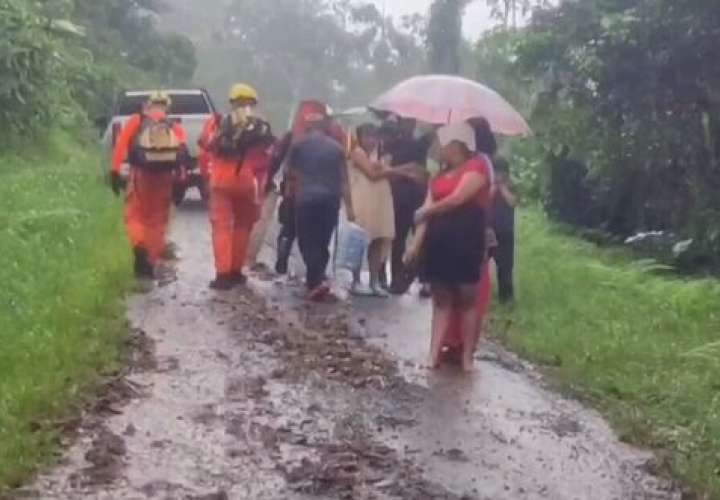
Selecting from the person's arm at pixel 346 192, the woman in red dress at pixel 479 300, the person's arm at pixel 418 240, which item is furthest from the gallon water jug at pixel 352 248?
the person's arm at pixel 418 240

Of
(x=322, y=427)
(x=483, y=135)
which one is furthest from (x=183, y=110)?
(x=322, y=427)

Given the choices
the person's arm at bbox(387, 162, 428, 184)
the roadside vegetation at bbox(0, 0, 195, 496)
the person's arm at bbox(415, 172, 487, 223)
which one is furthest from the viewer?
the person's arm at bbox(387, 162, 428, 184)

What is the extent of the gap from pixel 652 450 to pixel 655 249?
1061 cm

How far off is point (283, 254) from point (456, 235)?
485 centimetres

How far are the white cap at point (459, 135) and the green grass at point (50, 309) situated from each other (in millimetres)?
2552

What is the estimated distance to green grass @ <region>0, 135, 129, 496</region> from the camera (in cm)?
788

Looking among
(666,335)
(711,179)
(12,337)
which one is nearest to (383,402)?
(12,337)

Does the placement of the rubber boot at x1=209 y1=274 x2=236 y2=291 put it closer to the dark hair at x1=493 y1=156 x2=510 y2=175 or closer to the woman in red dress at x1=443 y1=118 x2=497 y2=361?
the dark hair at x1=493 y1=156 x2=510 y2=175

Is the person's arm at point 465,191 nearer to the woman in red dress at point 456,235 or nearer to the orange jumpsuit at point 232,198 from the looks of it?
the woman in red dress at point 456,235

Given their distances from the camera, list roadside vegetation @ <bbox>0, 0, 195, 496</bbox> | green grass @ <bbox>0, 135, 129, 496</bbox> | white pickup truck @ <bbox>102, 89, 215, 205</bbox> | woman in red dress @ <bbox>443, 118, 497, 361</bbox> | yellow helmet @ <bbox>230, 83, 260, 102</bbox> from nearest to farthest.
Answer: green grass @ <bbox>0, 135, 129, 496</bbox> → roadside vegetation @ <bbox>0, 0, 195, 496</bbox> → woman in red dress @ <bbox>443, 118, 497, 361</bbox> → yellow helmet @ <bbox>230, 83, 260, 102</bbox> → white pickup truck @ <bbox>102, 89, 215, 205</bbox>

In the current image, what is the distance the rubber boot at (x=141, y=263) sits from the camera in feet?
45.5

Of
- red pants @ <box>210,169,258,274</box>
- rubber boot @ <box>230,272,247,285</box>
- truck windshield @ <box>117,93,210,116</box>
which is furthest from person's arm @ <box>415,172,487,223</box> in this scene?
truck windshield @ <box>117,93,210,116</box>

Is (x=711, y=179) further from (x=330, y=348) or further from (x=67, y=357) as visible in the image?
(x=67, y=357)

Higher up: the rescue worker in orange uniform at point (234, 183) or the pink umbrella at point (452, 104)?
the pink umbrella at point (452, 104)
